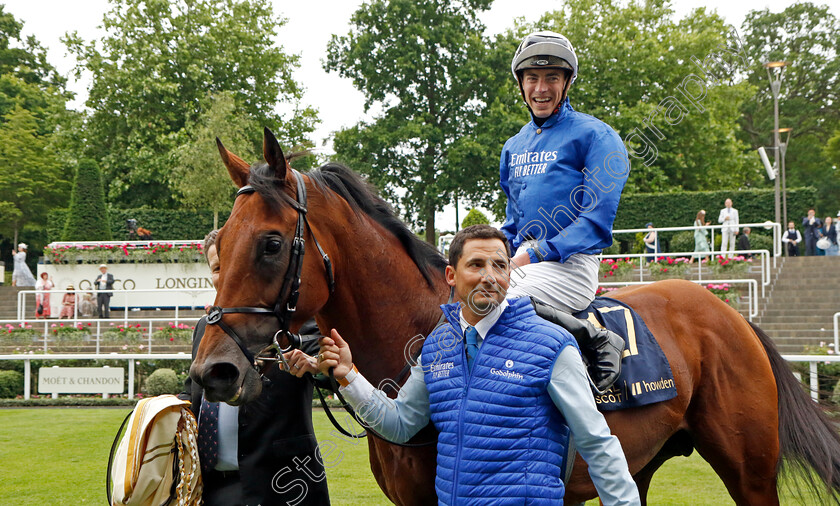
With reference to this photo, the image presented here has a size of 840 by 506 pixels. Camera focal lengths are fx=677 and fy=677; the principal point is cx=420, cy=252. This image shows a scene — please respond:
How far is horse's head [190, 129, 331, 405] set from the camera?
1.93 m

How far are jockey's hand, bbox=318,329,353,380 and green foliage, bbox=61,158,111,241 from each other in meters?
23.2

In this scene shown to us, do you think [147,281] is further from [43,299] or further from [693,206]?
[693,206]

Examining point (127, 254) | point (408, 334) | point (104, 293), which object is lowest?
point (104, 293)

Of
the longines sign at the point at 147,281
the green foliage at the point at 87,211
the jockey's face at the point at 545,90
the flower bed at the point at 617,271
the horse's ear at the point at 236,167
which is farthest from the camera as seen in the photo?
the green foliage at the point at 87,211

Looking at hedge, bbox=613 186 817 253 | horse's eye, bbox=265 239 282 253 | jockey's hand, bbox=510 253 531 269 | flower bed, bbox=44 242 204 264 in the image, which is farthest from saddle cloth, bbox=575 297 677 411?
hedge, bbox=613 186 817 253

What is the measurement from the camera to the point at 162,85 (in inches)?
1088

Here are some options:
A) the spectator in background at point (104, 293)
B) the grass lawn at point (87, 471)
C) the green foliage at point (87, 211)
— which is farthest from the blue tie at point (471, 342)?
the green foliage at point (87, 211)

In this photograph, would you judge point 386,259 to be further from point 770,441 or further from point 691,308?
point 770,441

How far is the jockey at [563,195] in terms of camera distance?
8.26ft

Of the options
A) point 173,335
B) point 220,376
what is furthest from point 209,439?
point 173,335

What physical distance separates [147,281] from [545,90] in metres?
17.2

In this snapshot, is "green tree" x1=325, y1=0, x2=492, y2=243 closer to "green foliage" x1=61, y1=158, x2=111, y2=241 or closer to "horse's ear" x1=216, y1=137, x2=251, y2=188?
"green foliage" x1=61, y1=158, x2=111, y2=241

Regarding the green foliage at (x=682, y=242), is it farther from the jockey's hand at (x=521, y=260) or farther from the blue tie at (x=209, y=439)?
the blue tie at (x=209, y=439)

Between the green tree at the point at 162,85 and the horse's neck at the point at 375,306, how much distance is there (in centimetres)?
2528
